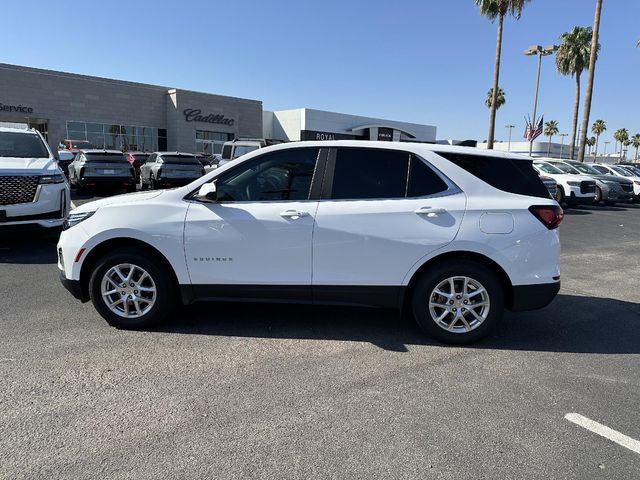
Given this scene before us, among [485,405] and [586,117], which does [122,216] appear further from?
[586,117]

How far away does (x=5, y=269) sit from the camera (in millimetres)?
6723

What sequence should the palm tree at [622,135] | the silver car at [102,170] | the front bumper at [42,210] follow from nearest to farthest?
the front bumper at [42,210]
the silver car at [102,170]
the palm tree at [622,135]

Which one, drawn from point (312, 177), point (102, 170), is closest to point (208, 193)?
point (312, 177)

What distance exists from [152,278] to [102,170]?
12.3 meters

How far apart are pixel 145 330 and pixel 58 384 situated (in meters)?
1.12

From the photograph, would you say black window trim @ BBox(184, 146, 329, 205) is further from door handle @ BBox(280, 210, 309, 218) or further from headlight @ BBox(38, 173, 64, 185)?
headlight @ BBox(38, 173, 64, 185)

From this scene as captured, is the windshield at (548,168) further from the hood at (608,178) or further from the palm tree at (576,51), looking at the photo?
the palm tree at (576,51)

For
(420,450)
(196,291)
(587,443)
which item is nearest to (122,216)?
(196,291)

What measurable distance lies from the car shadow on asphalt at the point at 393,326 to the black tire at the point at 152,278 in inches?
7.5

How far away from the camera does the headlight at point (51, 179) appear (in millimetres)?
7796

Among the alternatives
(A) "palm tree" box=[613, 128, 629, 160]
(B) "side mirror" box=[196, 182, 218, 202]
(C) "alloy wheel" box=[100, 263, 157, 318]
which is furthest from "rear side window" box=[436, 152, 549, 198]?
(A) "palm tree" box=[613, 128, 629, 160]

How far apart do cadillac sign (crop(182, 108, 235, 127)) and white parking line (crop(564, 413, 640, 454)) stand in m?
41.4

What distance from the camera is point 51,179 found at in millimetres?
7965

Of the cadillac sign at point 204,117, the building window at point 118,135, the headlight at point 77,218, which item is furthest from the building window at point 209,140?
the headlight at point 77,218
